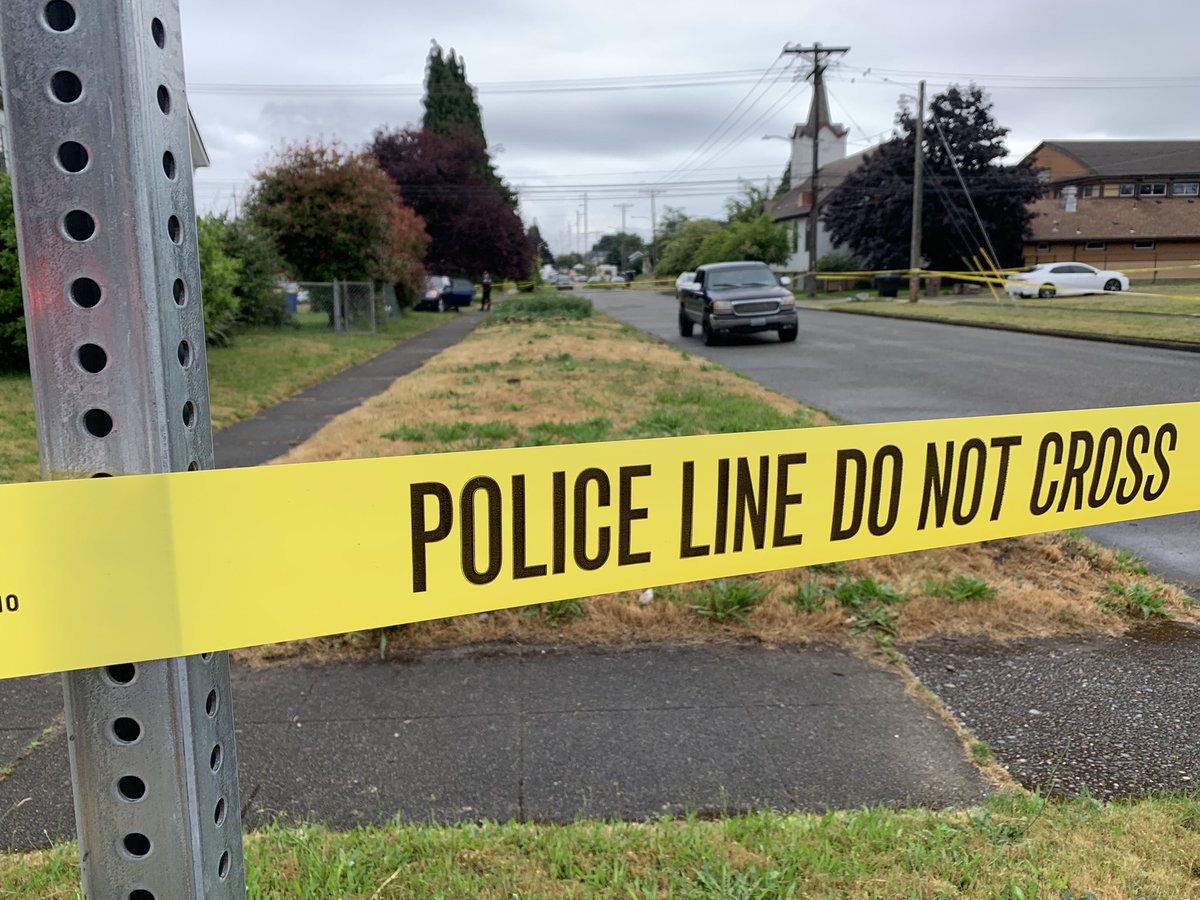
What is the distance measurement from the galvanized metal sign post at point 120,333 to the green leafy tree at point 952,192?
4784cm

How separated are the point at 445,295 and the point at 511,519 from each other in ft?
131

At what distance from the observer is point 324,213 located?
23172 millimetres

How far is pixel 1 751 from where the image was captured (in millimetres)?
3193

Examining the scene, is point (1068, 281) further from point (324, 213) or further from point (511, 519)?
point (511, 519)

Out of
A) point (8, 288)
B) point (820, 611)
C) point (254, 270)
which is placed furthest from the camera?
point (254, 270)

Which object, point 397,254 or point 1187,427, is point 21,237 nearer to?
point 1187,427

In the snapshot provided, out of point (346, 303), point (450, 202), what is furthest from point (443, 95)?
point (346, 303)

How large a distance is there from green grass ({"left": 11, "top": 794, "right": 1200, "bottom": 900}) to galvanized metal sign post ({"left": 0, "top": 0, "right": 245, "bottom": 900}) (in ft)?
4.12

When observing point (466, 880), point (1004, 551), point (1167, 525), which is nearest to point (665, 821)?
point (466, 880)

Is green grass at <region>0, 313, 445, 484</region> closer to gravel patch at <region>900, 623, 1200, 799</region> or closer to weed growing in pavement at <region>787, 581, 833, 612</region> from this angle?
weed growing in pavement at <region>787, 581, 833, 612</region>

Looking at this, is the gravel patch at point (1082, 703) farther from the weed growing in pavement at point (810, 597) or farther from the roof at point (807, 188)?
the roof at point (807, 188)

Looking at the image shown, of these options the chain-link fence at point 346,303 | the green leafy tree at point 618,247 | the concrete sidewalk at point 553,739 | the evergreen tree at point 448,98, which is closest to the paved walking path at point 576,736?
the concrete sidewalk at point 553,739

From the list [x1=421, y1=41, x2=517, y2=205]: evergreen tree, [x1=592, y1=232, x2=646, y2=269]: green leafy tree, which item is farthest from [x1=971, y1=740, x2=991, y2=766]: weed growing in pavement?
[x1=592, y1=232, x2=646, y2=269]: green leafy tree

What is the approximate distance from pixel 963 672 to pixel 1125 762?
0.78 metres
